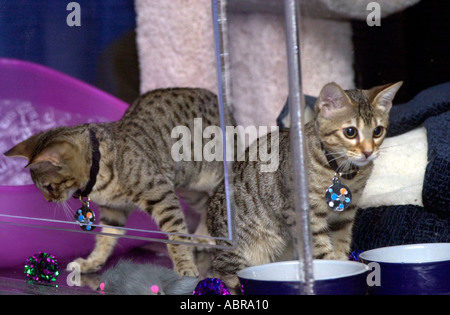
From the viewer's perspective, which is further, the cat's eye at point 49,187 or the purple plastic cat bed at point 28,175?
the purple plastic cat bed at point 28,175

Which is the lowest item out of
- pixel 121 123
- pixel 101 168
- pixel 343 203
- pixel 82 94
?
pixel 343 203

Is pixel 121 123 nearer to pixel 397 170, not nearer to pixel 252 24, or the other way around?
pixel 252 24

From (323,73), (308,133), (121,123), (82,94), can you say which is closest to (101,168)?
(121,123)

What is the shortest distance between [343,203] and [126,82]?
3.36ft

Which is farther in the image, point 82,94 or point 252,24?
point 82,94

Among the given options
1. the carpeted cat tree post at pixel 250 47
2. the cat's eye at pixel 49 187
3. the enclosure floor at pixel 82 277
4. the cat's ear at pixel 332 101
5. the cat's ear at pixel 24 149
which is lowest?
the enclosure floor at pixel 82 277

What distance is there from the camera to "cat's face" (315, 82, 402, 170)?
1446 millimetres

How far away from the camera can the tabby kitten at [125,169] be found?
5.66 ft

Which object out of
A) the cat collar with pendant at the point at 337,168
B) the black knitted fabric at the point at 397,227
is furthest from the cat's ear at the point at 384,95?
the black knitted fabric at the point at 397,227

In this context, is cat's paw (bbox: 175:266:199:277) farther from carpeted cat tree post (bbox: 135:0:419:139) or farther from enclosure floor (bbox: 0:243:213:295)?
carpeted cat tree post (bbox: 135:0:419:139)

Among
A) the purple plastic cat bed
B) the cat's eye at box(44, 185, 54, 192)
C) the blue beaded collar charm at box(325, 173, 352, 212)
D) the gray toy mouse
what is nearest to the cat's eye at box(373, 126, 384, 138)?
the blue beaded collar charm at box(325, 173, 352, 212)

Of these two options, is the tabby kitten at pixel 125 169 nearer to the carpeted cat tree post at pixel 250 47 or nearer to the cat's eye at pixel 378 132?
the carpeted cat tree post at pixel 250 47

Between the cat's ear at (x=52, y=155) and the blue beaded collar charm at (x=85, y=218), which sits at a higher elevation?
the cat's ear at (x=52, y=155)
